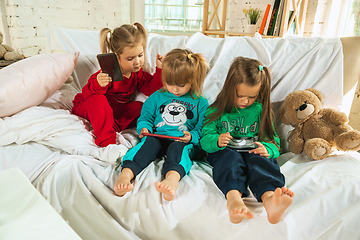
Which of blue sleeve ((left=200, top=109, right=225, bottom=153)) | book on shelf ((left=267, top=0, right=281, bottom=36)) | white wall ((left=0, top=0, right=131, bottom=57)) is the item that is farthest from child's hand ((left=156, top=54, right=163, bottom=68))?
white wall ((left=0, top=0, right=131, bottom=57))

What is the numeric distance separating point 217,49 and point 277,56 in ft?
1.01

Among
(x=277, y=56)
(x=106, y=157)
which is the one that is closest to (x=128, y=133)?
(x=106, y=157)

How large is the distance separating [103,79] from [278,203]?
2.88ft

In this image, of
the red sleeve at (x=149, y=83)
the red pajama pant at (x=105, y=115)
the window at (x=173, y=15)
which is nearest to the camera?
the red pajama pant at (x=105, y=115)

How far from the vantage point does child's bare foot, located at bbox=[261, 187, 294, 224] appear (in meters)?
0.67

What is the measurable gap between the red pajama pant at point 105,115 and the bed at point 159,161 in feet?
0.14

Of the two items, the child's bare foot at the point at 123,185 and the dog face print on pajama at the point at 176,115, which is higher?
the dog face print on pajama at the point at 176,115

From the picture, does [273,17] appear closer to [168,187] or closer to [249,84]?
[249,84]

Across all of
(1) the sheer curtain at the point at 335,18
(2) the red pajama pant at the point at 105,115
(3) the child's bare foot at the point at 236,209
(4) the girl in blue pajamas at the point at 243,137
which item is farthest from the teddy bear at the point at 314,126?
(1) the sheer curtain at the point at 335,18

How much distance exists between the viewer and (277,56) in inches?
47.7

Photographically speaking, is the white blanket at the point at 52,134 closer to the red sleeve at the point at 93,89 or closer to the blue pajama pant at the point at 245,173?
the red sleeve at the point at 93,89

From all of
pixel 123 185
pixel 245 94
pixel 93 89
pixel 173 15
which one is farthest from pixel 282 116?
pixel 173 15

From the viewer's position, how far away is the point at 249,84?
96 centimetres

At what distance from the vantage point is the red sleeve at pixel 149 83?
128 centimetres
